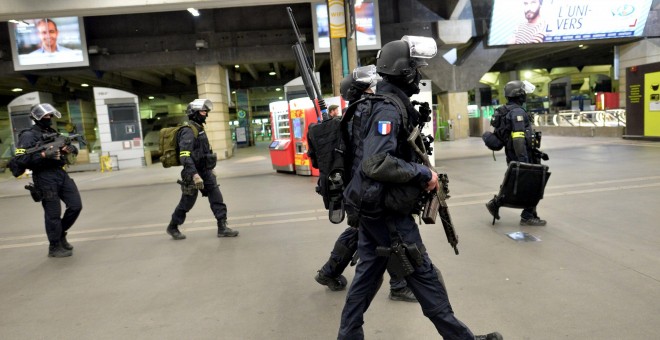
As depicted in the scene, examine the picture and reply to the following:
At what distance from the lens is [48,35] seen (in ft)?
51.9

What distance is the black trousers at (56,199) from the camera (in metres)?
4.77

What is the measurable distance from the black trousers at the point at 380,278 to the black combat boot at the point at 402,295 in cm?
86

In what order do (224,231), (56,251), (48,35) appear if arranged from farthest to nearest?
1. (48,35)
2. (224,231)
3. (56,251)

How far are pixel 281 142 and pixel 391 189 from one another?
32.0 ft

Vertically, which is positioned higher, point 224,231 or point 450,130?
point 450,130

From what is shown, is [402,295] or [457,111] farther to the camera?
[457,111]

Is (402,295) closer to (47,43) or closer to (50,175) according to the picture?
(50,175)

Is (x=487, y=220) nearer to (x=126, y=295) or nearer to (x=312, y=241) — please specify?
(x=312, y=241)

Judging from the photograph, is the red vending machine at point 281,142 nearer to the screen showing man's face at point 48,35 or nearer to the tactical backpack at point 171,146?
the tactical backpack at point 171,146

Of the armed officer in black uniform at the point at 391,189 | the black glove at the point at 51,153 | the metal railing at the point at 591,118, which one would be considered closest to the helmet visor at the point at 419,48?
the armed officer in black uniform at the point at 391,189

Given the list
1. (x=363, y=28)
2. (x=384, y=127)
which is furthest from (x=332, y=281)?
(x=363, y=28)

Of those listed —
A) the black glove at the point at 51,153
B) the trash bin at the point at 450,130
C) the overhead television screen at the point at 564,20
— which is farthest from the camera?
the trash bin at the point at 450,130

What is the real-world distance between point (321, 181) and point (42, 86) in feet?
84.2

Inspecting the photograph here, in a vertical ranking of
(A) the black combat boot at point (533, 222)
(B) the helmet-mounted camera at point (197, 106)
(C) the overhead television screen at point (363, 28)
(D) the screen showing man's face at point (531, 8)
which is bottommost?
(A) the black combat boot at point (533, 222)
